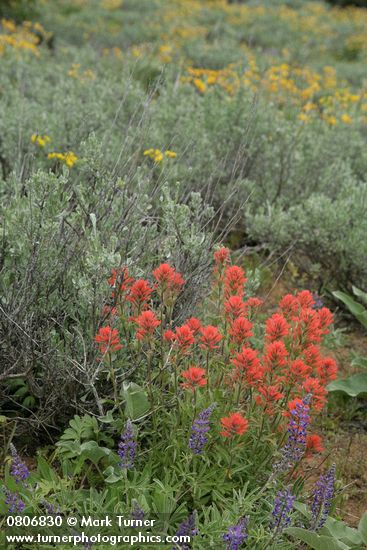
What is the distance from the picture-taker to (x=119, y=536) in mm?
2146

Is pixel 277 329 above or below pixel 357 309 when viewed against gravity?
above

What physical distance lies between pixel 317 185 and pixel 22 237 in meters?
3.02

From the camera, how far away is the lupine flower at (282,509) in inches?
81.0

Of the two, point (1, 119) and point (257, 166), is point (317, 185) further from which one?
point (1, 119)

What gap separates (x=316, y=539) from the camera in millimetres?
2223

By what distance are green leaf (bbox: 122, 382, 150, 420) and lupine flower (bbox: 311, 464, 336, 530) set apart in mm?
671

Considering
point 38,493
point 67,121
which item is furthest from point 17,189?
point 67,121

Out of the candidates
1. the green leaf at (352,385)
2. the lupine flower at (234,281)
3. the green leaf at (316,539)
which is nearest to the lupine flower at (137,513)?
the green leaf at (316,539)

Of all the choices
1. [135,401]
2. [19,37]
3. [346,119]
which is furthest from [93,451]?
[19,37]

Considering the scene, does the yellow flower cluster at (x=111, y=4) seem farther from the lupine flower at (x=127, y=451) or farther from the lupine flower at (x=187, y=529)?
the lupine flower at (x=187, y=529)


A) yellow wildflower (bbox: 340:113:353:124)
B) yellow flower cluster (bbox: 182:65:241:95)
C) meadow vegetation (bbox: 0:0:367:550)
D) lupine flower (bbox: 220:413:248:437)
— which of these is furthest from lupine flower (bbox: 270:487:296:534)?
yellow flower cluster (bbox: 182:65:241:95)

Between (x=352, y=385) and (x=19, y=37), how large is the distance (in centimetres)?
663

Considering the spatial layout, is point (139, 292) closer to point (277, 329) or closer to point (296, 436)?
point (277, 329)

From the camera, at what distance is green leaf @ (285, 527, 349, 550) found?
7.20 feet
